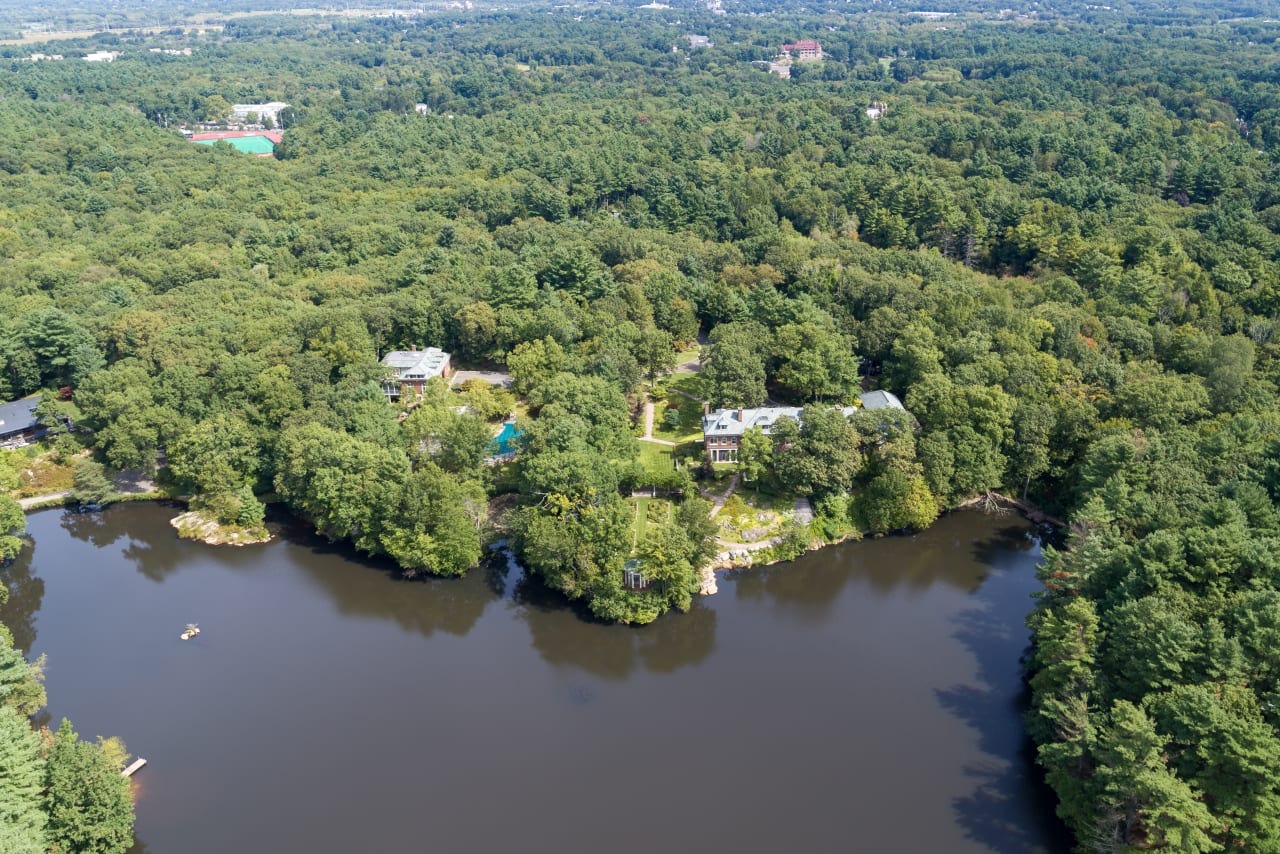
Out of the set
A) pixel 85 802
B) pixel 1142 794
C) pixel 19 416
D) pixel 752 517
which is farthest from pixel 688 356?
pixel 85 802

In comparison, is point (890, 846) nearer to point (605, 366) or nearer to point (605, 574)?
point (605, 574)

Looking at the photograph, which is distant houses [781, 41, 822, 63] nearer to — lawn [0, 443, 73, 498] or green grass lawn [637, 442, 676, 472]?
green grass lawn [637, 442, 676, 472]

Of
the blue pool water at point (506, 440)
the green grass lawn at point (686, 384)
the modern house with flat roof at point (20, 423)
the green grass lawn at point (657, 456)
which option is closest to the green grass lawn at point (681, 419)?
the green grass lawn at point (686, 384)

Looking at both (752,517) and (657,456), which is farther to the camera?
(657,456)

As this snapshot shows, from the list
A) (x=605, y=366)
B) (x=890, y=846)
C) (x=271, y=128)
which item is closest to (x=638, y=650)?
(x=890, y=846)

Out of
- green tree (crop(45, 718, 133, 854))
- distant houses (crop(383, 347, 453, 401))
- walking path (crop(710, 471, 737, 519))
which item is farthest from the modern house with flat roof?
walking path (crop(710, 471, 737, 519))

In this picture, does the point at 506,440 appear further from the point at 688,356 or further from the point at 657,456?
the point at 688,356
